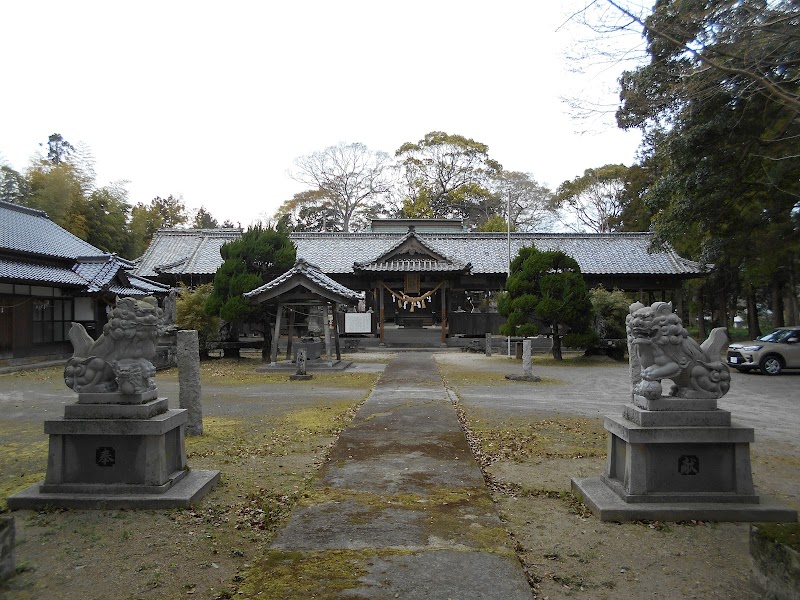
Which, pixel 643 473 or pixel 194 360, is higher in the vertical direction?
pixel 194 360

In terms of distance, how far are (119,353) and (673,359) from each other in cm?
491

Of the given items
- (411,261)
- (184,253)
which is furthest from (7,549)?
(184,253)

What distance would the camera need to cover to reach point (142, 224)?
39906 mm

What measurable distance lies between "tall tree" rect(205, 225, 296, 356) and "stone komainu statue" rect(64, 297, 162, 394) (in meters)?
13.7

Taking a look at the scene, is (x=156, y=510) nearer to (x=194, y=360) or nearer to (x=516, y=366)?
(x=194, y=360)

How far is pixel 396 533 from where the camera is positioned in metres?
4.22

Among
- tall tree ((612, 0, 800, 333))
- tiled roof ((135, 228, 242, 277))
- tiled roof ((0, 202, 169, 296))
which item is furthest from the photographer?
tiled roof ((135, 228, 242, 277))

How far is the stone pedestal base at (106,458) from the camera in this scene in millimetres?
4762

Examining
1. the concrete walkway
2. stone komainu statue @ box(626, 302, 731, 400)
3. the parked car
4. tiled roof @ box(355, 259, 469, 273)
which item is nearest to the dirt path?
the concrete walkway

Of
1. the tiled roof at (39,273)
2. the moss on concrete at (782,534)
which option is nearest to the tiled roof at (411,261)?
the tiled roof at (39,273)

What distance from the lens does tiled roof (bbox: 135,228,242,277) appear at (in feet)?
89.9

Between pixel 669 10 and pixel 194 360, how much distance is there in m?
9.43

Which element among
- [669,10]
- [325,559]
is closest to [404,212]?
[669,10]

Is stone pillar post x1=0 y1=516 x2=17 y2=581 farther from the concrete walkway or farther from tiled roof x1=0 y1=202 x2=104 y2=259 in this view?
tiled roof x1=0 y1=202 x2=104 y2=259
